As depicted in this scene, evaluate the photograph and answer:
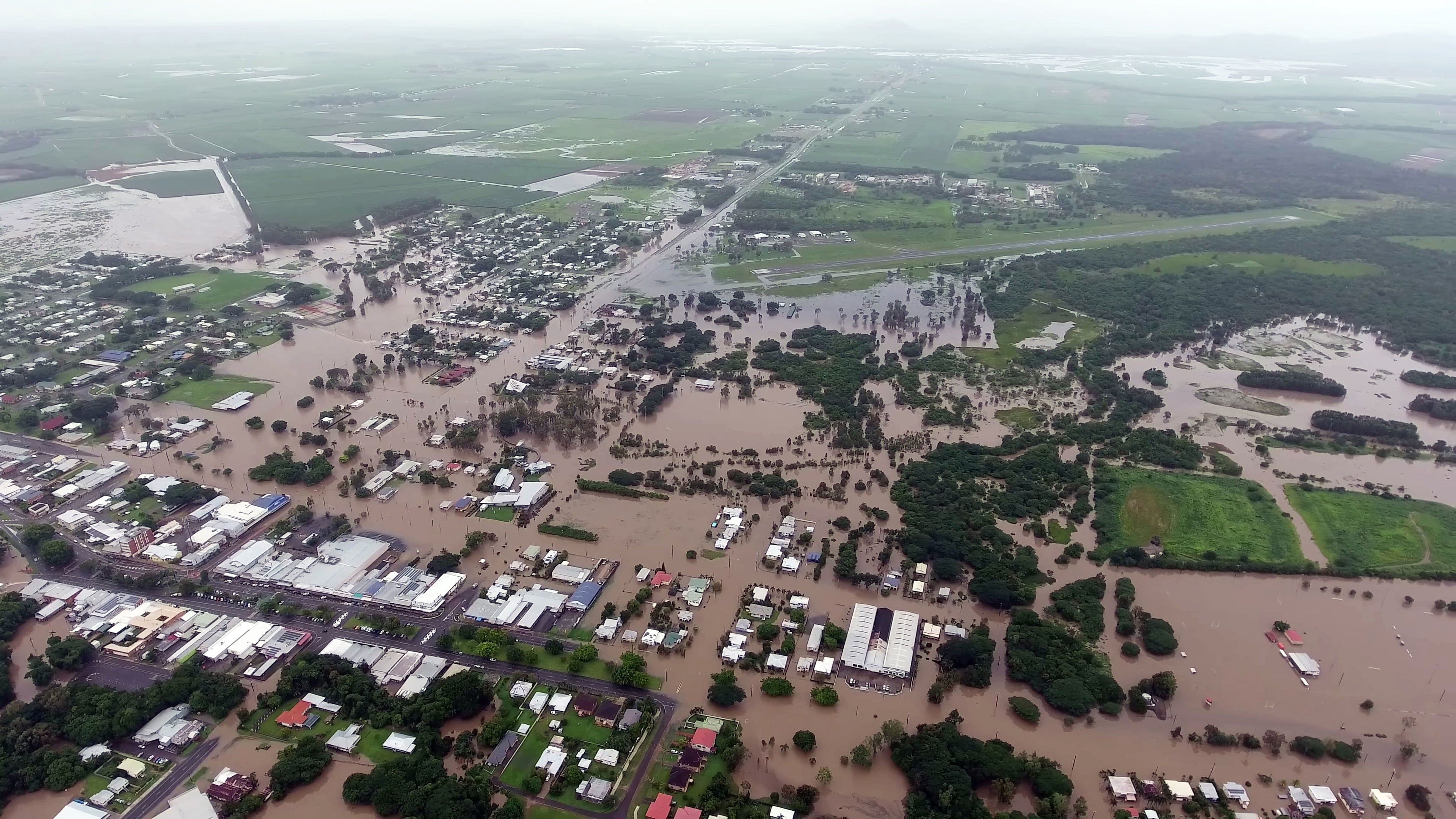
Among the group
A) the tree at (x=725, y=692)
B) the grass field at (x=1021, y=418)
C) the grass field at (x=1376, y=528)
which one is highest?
the grass field at (x=1021, y=418)

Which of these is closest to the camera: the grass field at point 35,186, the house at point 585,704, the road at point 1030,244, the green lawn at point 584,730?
the green lawn at point 584,730

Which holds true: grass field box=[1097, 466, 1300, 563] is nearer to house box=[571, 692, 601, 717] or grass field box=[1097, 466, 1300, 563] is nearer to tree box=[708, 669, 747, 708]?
tree box=[708, 669, 747, 708]

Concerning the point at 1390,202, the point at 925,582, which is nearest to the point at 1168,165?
the point at 1390,202

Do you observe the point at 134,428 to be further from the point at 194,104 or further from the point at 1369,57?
the point at 1369,57

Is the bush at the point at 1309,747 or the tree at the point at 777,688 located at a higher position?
the tree at the point at 777,688

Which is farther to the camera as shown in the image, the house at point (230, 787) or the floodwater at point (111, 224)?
the floodwater at point (111, 224)

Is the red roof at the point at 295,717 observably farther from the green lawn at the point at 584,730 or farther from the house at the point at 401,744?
the green lawn at the point at 584,730

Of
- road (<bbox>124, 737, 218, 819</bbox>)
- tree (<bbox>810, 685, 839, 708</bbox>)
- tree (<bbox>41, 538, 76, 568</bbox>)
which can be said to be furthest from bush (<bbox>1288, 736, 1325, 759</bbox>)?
tree (<bbox>41, 538, 76, 568</bbox>)

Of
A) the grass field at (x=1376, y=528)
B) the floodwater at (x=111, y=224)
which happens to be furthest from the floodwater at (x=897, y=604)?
the floodwater at (x=111, y=224)
